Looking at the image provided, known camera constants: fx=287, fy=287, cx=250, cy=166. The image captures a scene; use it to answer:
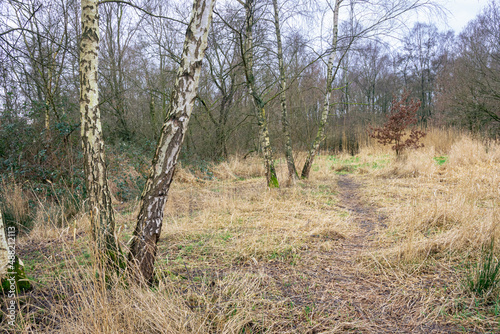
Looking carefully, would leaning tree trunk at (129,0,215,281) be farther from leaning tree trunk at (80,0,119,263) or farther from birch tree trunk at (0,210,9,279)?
birch tree trunk at (0,210,9,279)

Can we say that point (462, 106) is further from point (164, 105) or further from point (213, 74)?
point (164, 105)

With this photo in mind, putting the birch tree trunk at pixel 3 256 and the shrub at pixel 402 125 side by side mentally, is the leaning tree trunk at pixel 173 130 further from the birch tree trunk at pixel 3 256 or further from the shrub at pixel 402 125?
the shrub at pixel 402 125

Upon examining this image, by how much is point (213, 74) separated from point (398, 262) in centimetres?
1047

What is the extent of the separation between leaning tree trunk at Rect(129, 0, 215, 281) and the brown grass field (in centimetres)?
32

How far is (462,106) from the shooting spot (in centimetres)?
1345

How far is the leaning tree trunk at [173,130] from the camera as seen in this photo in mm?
2289

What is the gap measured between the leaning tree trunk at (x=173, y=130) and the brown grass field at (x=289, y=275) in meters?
0.32

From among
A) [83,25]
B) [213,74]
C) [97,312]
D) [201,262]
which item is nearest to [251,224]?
[201,262]

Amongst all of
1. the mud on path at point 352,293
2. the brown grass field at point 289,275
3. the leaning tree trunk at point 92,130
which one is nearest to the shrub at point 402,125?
the brown grass field at point 289,275

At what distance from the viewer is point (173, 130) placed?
2285 millimetres

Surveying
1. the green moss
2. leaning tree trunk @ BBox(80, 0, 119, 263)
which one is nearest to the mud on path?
leaning tree trunk @ BBox(80, 0, 119, 263)

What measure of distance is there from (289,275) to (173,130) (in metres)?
1.68

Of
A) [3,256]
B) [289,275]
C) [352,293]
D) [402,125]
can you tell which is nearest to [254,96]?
[289,275]

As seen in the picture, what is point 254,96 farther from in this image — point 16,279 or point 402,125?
point 402,125
